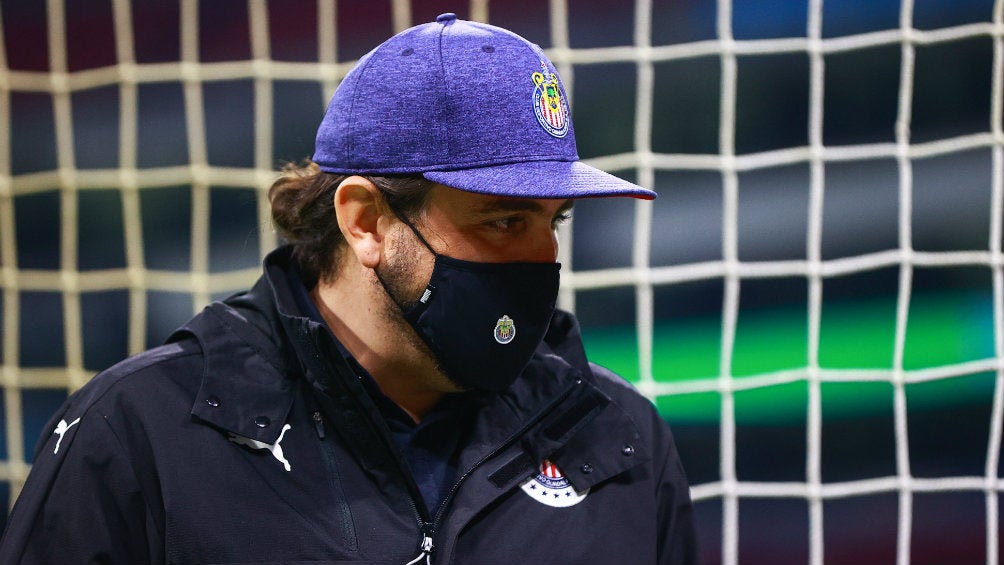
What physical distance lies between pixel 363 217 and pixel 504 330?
0.88 feet

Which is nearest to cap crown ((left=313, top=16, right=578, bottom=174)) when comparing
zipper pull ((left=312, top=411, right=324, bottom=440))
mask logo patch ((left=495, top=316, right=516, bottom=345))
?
mask logo patch ((left=495, top=316, right=516, bottom=345))

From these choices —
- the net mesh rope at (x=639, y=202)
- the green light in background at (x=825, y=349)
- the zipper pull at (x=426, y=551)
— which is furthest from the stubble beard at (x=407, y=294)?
the green light in background at (x=825, y=349)

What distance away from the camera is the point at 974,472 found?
2.51 metres

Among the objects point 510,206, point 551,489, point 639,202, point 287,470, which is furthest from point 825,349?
point 287,470

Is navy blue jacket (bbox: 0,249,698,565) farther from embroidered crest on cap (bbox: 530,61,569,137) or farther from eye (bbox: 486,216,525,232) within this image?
embroidered crest on cap (bbox: 530,61,569,137)

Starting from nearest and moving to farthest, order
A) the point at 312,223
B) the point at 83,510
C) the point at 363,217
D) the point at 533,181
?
the point at 83,510
the point at 533,181
the point at 363,217
the point at 312,223

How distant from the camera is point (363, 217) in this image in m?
1.49

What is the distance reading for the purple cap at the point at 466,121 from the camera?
4.60 feet

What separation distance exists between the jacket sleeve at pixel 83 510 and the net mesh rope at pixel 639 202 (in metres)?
1.07

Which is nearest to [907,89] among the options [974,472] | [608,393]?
[974,472]

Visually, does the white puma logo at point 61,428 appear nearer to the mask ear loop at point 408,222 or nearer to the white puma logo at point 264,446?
the white puma logo at point 264,446

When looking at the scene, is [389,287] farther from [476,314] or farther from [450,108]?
[450,108]

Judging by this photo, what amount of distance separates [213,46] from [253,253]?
0.49 meters

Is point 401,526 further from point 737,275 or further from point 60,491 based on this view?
point 737,275
